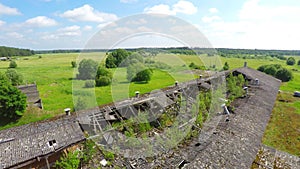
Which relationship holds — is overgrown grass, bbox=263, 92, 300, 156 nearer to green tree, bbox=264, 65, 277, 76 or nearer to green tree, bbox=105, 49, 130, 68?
green tree, bbox=264, 65, 277, 76

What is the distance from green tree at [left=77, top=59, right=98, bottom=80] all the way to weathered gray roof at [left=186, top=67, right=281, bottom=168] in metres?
29.6

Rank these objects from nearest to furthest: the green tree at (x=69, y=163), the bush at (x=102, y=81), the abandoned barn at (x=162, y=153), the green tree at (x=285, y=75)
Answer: the green tree at (x=69, y=163)
the abandoned barn at (x=162, y=153)
the bush at (x=102, y=81)
the green tree at (x=285, y=75)

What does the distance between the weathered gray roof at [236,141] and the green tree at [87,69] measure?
97.1 ft

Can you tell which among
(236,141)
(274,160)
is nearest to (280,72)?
(274,160)

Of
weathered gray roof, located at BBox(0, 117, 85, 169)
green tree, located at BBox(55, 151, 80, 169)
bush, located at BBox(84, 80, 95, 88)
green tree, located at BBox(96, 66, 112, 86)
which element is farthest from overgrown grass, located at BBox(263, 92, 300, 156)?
green tree, located at BBox(96, 66, 112, 86)

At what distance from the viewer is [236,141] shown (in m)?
10.4

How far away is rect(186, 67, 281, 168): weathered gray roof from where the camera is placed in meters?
8.62

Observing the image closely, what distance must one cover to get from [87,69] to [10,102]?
19481 millimetres

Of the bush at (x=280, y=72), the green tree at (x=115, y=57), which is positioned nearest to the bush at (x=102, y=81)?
the green tree at (x=115, y=57)

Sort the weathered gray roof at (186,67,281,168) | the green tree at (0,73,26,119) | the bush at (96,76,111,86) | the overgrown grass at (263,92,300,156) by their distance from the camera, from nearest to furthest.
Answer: the weathered gray roof at (186,67,281,168)
the overgrown grass at (263,92,300,156)
the green tree at (0,73,26,119)
the bush at (96,76,111,86)

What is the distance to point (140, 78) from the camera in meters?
38.1

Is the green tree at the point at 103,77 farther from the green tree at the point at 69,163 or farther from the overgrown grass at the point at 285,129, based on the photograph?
the green tree at the point at 69,163

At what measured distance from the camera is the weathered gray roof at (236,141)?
8.62 m

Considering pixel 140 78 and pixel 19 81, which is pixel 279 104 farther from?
pixel 19 81
